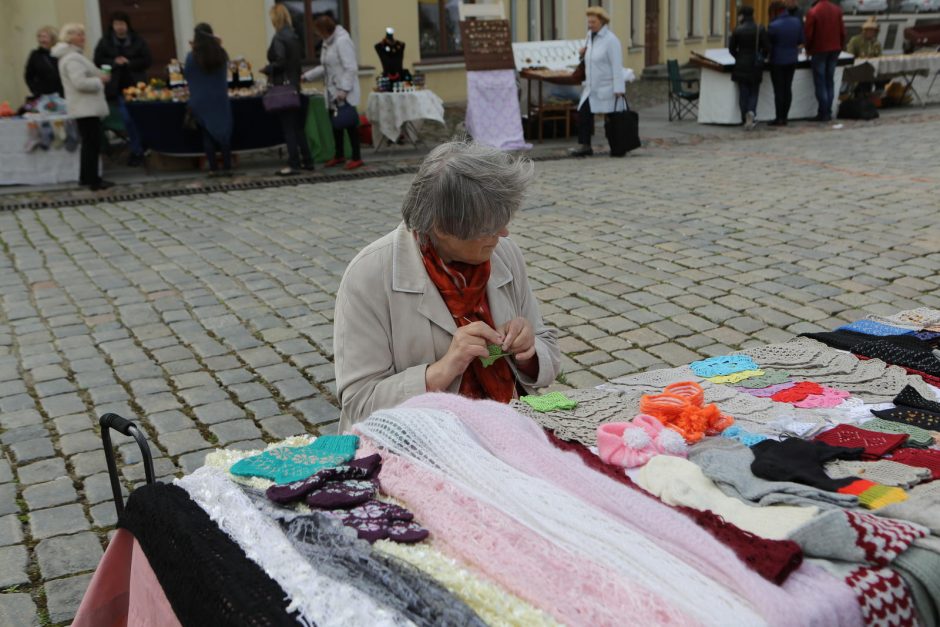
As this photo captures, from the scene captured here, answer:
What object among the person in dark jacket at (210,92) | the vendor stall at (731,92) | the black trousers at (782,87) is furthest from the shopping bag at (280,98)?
the black trousers at (782,87)

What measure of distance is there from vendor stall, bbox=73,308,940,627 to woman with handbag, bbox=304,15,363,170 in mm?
10146

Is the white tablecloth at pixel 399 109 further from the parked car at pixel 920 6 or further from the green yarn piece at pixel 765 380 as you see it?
the parked car at pixel 920 6

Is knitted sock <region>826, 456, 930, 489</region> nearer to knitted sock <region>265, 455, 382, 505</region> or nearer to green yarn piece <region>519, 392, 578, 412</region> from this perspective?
green yarn piece <region>519, 392, 578, 412</region>

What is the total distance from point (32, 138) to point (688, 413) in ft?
35.1

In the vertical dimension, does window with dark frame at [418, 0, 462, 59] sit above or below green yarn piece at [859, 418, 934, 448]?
above

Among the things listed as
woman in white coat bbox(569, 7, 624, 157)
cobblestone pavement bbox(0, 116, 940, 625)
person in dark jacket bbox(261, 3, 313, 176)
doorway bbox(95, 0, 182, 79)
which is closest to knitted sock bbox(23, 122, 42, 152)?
cobblestone pavement bbox(0, 116, 940, 625)

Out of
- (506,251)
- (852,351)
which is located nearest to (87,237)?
(506,251)

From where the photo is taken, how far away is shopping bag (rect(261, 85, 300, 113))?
1165cm

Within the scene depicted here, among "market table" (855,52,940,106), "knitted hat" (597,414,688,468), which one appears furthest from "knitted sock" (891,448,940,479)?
"market table" (855,52,940,106)

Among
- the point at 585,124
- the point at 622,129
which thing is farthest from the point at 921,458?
the point at 585,124

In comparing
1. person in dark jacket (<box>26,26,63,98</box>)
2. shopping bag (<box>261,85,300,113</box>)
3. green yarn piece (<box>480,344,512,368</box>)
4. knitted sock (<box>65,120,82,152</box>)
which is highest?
person in dark jacket (<box>26,26,63,98</box>)

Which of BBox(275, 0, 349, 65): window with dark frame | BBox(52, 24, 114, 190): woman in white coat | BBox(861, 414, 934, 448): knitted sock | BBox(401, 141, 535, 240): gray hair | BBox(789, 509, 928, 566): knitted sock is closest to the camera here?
BBox(789, 509, 928, 566): knitted sock

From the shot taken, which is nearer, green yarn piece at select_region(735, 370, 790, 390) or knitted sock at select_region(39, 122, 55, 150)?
green yarn piece at select_region(735, 370, 790, 390)

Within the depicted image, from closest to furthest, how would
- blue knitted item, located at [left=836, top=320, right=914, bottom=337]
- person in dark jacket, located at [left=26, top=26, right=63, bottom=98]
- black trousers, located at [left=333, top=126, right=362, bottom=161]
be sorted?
blue knitted item, located at [left=836, top=320, right=914, bottom=337], person in dark jacket, located at [left=26, top=26, right=63, bottom=98], black trousers, located at [left=333, top=126, right=362, bottom=161]
